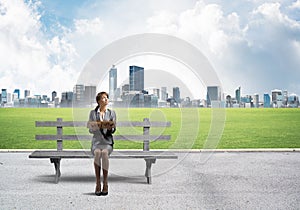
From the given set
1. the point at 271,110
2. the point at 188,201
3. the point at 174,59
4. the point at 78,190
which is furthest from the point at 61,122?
the point at 271,110

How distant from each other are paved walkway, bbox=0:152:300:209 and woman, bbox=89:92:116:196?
35 centimetres

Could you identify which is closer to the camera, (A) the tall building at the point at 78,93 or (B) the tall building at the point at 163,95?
(A) the tall building at the point at 78,93

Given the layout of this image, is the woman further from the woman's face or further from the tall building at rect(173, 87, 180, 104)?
the tall building at rect(173, 87, 180, 104)

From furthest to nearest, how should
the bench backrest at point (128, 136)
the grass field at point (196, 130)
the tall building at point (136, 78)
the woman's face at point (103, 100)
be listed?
the grass field at point (196, 130), the bench backrest at point (128, 136), the tall building at point (136, 78), the woman's face at point (103, 100)

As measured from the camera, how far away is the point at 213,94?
5.35 m

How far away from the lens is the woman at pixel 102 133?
14.0 feet

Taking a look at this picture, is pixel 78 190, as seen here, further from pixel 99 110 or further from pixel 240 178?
pixel 240 178

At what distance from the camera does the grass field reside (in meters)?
5.77

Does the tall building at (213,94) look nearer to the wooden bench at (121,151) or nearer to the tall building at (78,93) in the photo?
the wooden bench at (121,151)

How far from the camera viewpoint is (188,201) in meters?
3.87

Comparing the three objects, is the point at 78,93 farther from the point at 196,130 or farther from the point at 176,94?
the point at 196,130

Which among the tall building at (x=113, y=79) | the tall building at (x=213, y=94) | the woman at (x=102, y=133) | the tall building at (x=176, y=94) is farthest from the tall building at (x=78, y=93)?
the tall building at (x=213, y=94)

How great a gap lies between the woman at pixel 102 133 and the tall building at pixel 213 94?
1521mm

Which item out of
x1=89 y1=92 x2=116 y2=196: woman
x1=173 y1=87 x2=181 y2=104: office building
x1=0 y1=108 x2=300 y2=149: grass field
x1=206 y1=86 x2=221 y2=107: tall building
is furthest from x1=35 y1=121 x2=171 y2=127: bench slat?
x1=89 y1=92 x2=116 y2=196: woman
